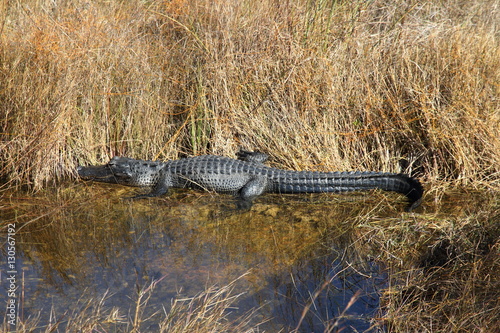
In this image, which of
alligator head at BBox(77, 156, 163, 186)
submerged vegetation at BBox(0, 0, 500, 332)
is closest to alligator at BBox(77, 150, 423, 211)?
alligator head at BBox(77, 156, 163, 186)

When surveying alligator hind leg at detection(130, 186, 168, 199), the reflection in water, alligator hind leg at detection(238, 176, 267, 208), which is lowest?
the reflection in water

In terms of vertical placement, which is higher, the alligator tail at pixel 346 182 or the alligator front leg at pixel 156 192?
the alligator tail at pixel 346 182

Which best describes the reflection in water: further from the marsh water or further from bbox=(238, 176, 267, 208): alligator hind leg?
bbox=(238, 176, 267, 208): alligator hind leg

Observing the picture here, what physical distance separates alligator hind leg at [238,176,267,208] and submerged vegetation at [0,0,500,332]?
1.61ft

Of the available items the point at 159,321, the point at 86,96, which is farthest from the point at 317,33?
the point at 159,321

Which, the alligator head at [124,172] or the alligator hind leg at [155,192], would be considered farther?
the alligator head at [124,172]

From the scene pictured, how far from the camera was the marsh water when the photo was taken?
3002mm

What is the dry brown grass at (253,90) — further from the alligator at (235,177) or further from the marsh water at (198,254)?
the marsh water at (198,254)

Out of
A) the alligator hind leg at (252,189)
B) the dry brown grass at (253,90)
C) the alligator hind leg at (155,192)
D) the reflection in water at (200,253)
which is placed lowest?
the reflection in water at (200,253)

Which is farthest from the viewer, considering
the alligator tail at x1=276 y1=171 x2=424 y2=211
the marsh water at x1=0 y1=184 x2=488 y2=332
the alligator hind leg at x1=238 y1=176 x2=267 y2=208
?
the alligator hind leg at x1=238 y1=176 x2=267 y2=208

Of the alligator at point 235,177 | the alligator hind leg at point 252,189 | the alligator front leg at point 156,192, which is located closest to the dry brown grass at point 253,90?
the alligator at point 235,177

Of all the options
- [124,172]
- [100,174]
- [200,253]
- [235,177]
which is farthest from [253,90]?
[200,253]

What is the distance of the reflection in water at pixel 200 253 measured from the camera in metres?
3.05

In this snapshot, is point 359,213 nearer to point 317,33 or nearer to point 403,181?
point 403,181
